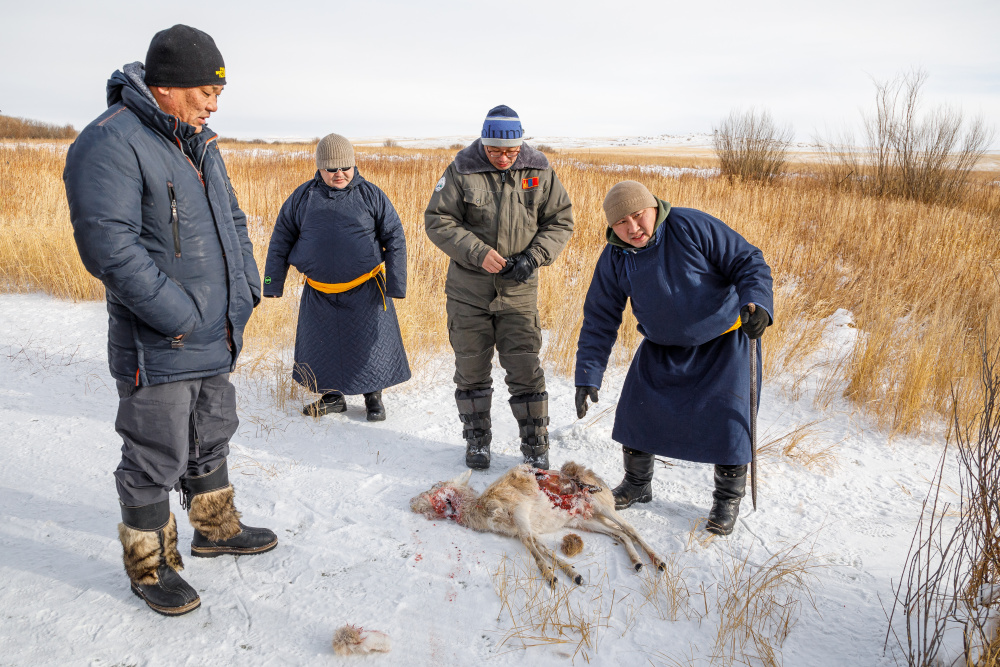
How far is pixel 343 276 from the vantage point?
11.7 feet

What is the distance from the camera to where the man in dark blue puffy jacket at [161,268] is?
1.74 meters

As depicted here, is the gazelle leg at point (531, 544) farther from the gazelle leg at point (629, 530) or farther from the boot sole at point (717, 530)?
the boot sole at point (717, 530)

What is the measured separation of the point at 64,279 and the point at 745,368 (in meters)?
6.25

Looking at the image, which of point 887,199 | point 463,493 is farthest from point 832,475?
point 887,199

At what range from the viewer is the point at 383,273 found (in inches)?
147

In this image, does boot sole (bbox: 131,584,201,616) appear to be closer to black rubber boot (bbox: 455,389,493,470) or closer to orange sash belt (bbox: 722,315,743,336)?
black rubber boot (bbox: 455,389,493,470)

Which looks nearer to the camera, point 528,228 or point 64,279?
point 528,228

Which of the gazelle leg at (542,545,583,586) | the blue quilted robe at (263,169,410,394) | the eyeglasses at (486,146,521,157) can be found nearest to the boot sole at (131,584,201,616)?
the gazelle leg at (542,545,583,586)

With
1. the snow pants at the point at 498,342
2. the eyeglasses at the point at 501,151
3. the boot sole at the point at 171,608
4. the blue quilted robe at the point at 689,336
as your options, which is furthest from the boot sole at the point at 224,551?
the eyeglasses at the point at 501,151

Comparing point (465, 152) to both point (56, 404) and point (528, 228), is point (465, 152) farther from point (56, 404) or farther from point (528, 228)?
point (56, 404)

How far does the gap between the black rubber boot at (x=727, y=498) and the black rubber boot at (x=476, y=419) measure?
1.21 metres

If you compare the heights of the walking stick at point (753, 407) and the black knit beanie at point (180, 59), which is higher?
the black knit beanie at point (180, 59)

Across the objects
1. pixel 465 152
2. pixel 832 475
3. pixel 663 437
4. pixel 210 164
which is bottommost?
pixel 832 475

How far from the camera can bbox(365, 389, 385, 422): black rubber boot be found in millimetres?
3779
